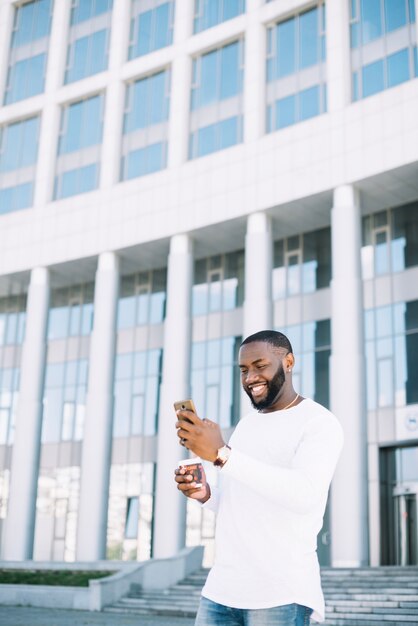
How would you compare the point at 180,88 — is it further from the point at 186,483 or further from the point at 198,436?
the point at 198,436

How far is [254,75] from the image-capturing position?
30.7 meters

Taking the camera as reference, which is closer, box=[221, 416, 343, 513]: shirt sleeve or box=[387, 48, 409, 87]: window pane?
box=[221, 416, 343, 513]: shirt sleeve

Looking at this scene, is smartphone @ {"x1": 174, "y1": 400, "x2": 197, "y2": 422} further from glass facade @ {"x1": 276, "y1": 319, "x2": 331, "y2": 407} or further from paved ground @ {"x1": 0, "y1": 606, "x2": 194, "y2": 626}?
glass facade @ {"x1": 276, "y1": 319, "x2": 331, "y2": 407}

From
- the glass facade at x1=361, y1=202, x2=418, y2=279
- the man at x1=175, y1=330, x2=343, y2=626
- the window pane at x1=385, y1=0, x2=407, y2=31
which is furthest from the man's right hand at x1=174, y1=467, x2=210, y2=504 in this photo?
the window pane at x1=385, y1=0, x2=407, y2=31

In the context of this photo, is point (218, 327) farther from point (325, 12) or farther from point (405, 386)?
point (325, 12)

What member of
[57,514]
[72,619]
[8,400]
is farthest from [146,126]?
[72,619]

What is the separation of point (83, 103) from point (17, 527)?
18.1 metres

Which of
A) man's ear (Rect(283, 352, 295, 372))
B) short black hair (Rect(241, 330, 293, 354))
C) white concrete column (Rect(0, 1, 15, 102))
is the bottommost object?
man's ear (Rect(283, 352, 295, 372))

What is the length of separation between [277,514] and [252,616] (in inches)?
14.1

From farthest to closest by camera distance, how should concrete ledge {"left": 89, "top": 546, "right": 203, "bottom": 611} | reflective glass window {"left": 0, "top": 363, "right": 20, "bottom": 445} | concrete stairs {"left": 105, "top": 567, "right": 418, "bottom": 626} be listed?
reflective glass window {"left": 0, "top": 363, "right": 20, "bottom": 445}
concrete ledge {"left": 89, "top": 546, "right": 203, "bottom": 611}
concrete stairs {"left": 105, "top": 567, "right": 418, "bottom": 626}

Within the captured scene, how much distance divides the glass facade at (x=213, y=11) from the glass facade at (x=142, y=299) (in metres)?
10.1

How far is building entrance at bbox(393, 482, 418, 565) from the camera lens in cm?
2564

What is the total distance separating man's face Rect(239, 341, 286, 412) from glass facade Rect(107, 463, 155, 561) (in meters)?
Answer: 29.1

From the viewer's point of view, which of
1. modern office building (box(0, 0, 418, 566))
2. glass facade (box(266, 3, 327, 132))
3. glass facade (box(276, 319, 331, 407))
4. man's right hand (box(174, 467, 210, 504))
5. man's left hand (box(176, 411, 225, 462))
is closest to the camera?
man's left hand (box(176, 411, 225, 462))
